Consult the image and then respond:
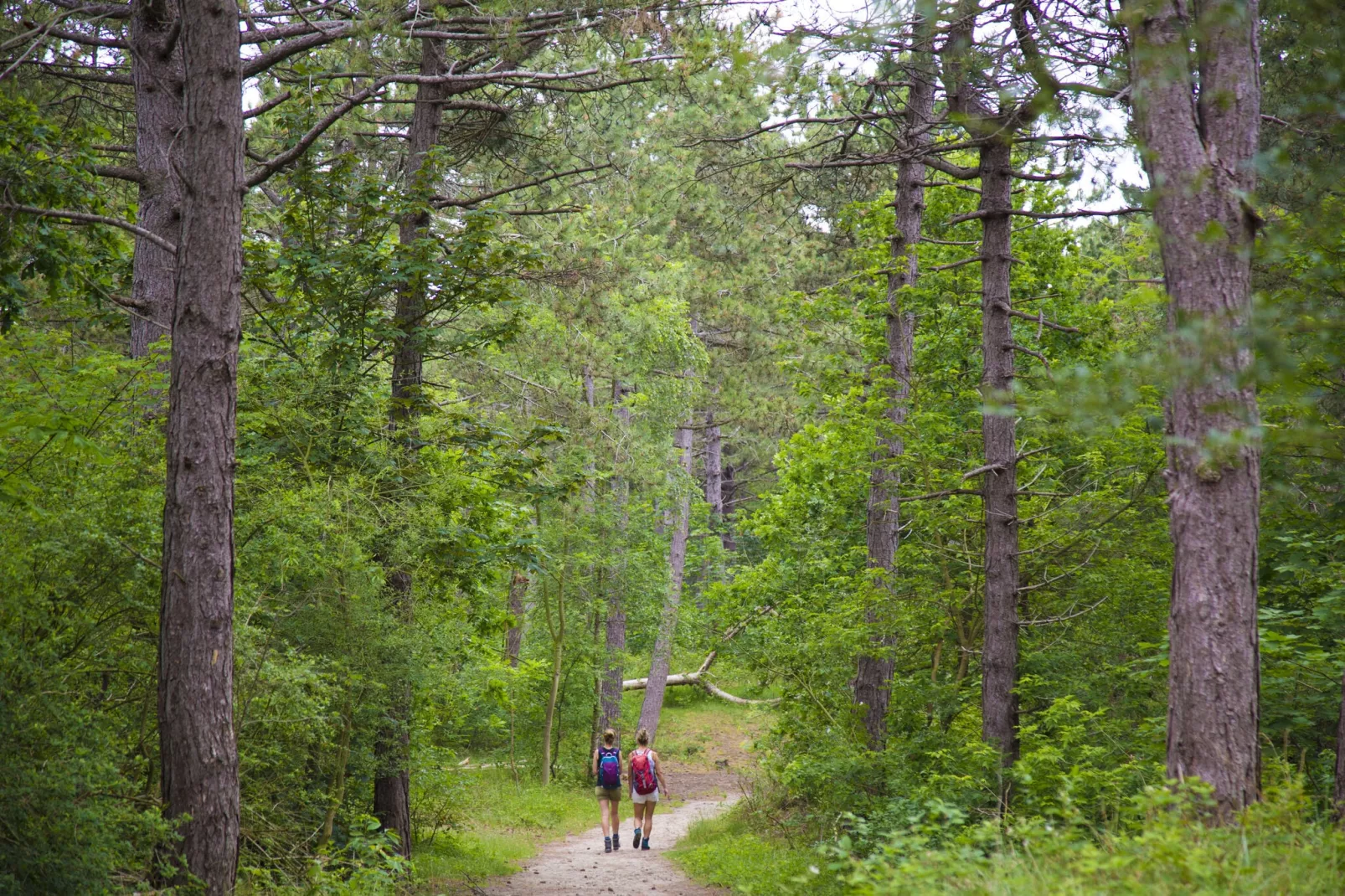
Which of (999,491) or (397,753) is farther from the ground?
(999,491)

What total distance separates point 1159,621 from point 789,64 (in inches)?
225

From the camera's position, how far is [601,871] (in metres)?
11.9

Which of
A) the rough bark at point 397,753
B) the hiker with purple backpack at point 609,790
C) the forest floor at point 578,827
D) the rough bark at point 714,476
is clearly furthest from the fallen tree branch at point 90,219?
the rough bark at point 714,476

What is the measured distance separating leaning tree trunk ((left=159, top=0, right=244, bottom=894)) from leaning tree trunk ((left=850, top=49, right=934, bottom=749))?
6.34 m

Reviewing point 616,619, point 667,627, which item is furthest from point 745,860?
point 667,627

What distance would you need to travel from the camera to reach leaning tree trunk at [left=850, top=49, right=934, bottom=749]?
11367 millimetres

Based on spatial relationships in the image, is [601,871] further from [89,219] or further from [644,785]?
[89,219]

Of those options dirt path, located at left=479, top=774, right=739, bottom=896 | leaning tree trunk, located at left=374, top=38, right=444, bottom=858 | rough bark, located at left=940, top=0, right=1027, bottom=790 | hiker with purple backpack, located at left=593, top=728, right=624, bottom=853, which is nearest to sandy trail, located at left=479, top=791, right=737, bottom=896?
dirt path, located at left=479, top=774, right=739, bottom=896

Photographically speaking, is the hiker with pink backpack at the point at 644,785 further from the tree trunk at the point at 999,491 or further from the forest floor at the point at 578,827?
the tree trunk at the point at 999,491

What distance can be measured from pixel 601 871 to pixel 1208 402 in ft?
29.9

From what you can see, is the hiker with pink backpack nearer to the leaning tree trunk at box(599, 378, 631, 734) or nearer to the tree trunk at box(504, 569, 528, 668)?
the leaning tree trunk at box(599, 378, 631, 734)

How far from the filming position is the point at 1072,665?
31.7 ft

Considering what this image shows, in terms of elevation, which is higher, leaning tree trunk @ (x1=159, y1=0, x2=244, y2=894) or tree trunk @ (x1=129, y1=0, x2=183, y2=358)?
tree trunk @ (x1=129, y1=0, x2=183, y2=358)

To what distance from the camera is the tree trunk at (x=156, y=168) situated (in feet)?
28.9
